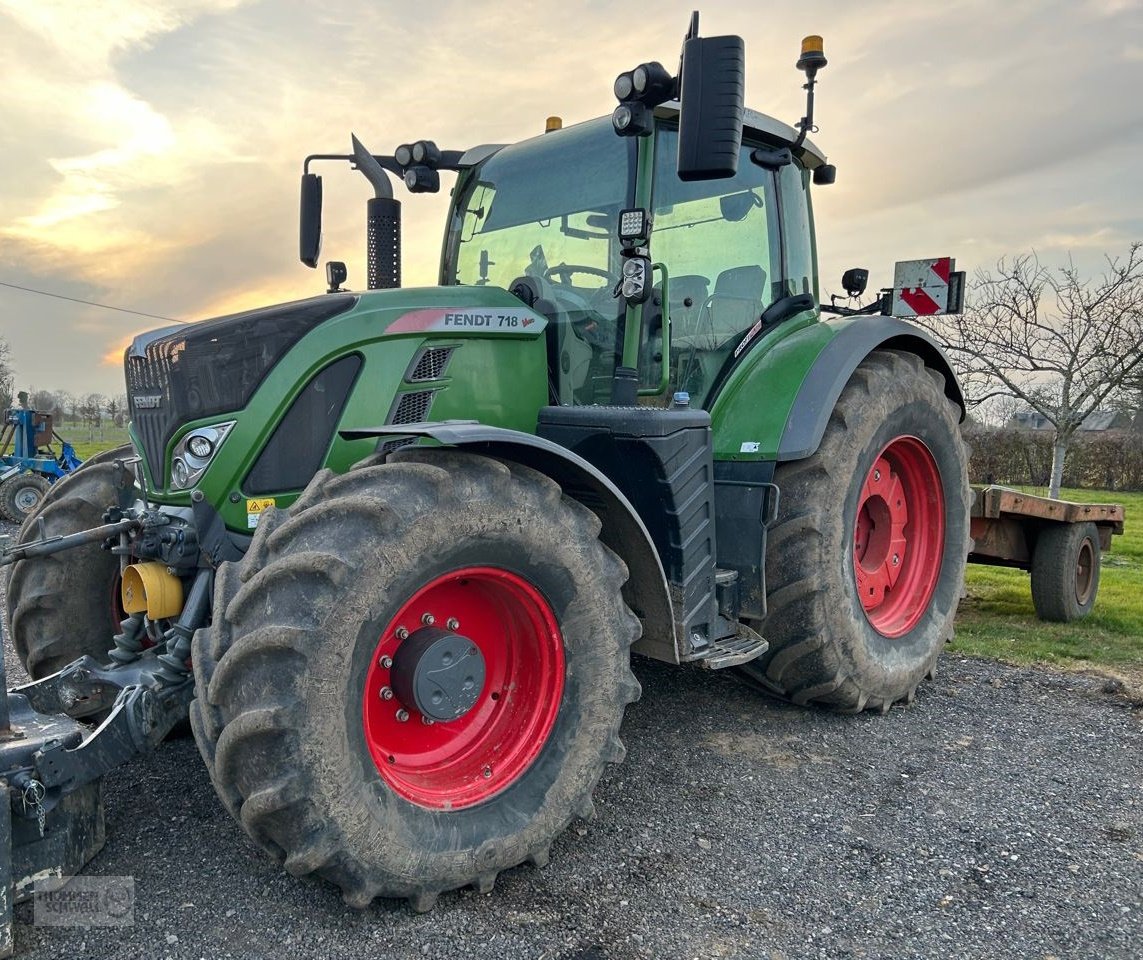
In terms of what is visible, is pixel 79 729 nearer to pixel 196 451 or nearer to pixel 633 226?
pixel 196 451

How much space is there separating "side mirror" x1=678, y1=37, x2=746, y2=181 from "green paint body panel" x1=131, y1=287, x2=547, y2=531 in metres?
1.01

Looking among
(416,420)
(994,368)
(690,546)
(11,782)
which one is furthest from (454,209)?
(994,368)

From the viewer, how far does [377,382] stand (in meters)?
3.19

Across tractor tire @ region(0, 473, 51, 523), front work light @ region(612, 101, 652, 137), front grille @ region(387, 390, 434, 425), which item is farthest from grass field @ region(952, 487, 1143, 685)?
tractor tire @ region(0, 473, 51, 523)

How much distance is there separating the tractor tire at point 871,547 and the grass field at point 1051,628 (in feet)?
3.97

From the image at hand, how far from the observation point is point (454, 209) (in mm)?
4441

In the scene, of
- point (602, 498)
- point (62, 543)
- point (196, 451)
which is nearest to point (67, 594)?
point (62, 543)

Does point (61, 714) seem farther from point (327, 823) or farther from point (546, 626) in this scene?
point (546, 626)

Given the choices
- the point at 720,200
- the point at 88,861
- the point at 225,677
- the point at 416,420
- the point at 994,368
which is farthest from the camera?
the point at 994,368

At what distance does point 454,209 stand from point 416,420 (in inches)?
62.1

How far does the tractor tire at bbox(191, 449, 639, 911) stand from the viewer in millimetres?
2357

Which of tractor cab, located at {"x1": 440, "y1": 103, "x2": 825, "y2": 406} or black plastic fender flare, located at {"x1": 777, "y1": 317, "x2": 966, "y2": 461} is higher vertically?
tractor cab, located at {"x1": 440, "y1": 103, "x2": 825, "y2": 406}

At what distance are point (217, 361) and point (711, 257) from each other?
2.12 meters

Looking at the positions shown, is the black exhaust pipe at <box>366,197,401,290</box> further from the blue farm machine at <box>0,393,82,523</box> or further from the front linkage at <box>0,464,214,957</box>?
the blue farm machine at <box>0,393,82,523</box>
